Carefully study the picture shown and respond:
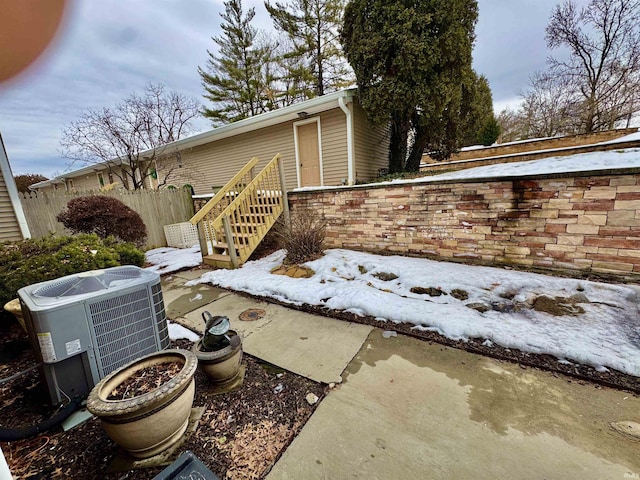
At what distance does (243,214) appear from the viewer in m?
5.17

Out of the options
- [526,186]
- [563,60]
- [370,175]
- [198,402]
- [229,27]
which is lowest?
[198,402]

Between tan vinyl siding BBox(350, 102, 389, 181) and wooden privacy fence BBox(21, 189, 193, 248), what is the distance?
5612 mm

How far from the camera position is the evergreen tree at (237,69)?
1376 cm

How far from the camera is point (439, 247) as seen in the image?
411cm

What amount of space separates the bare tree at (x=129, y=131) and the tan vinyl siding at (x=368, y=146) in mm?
6418

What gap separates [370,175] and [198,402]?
23.2 ft

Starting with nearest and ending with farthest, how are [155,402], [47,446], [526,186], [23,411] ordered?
[155,402], [47,446], [23,411], [526,186]

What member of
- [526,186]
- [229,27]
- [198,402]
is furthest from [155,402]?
[229,27]

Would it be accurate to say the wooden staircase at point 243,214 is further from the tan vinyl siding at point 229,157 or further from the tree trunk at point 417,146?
the tree trunk at point 417,146

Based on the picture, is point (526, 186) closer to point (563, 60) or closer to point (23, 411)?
point (23, 411)

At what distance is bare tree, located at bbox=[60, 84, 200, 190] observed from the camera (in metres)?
8.01

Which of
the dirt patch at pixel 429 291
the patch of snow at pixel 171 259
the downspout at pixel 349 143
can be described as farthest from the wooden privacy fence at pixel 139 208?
the dirt patch at pixel 429 291

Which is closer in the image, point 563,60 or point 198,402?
point 198,402

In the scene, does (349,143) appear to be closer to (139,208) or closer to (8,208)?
(139,208)
